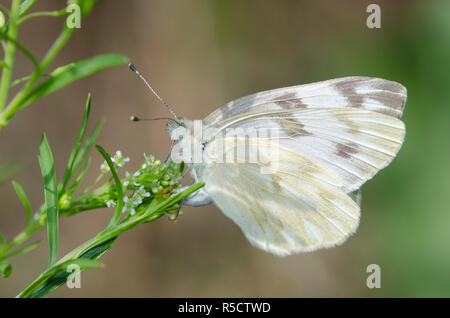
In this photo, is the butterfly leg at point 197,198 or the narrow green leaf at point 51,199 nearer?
the narrow green leaf at point 51,199

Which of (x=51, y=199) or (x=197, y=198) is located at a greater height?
(x=197, y=198)

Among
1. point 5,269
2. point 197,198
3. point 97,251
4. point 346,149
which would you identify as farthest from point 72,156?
point 346,149

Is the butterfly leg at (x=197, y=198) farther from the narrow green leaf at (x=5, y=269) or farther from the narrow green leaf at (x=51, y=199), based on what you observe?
the narrow green leaf at (x=5, y=269)

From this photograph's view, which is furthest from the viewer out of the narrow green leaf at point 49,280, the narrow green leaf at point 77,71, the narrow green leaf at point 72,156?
the narrow green leaf at point 72,156

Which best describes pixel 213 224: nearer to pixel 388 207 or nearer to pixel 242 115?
pixel 388 207

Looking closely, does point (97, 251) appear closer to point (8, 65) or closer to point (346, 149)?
point (8, 65)

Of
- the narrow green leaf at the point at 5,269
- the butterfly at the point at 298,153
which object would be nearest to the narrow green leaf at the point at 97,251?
the narrow green leaf at the point at 5,269

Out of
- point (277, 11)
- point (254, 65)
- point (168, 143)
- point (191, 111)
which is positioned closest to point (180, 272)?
point (168, 143)
